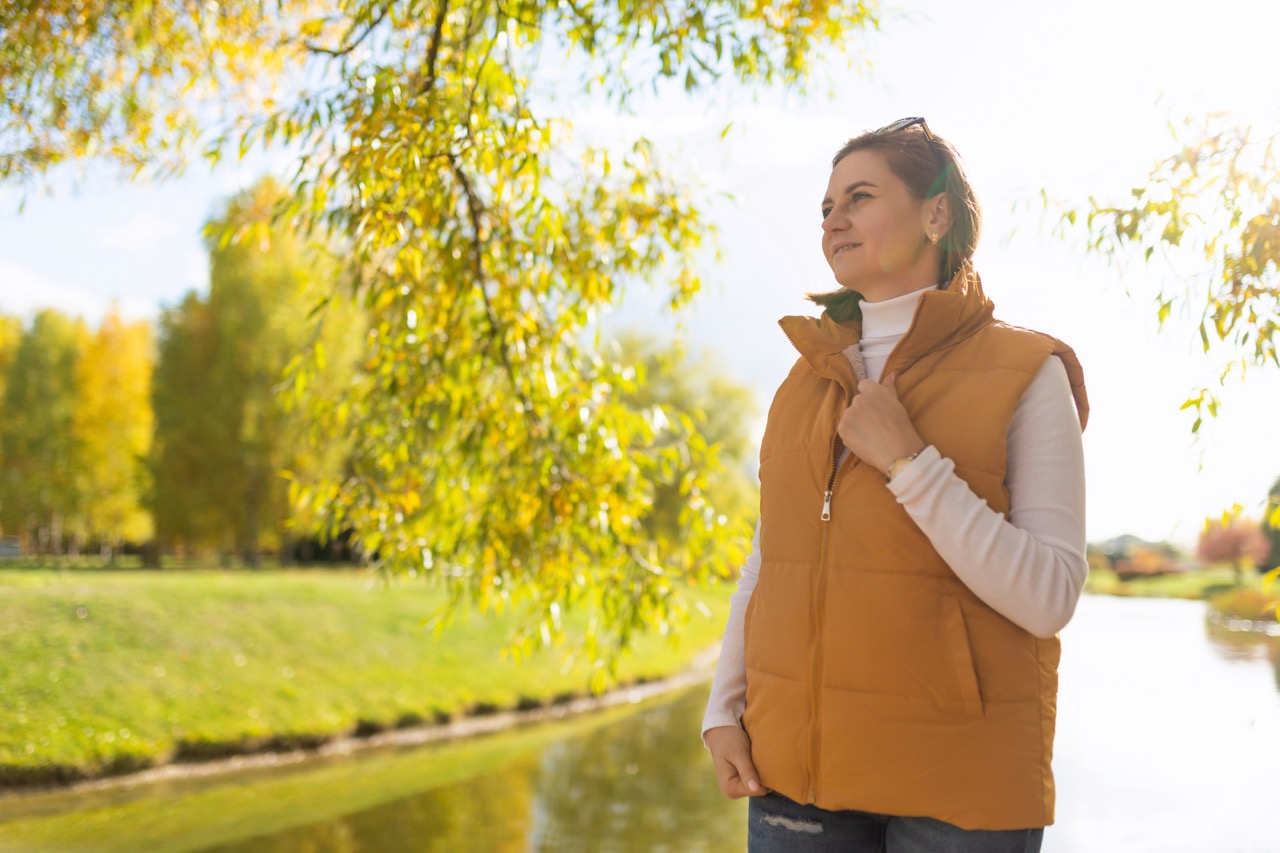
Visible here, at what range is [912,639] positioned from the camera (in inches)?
53.3

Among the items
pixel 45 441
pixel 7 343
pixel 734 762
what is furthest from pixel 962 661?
pixel 7 343

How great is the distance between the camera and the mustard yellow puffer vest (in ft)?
4.35

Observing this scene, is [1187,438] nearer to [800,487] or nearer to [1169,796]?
[800,487]

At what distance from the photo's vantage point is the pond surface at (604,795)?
7.29 m

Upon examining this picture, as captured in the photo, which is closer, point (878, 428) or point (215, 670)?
point (878, 428)

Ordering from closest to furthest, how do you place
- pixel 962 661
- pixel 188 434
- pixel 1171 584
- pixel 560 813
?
pixel 962 661
pixel 560 813
pixel 188 434
pixel 1171 584

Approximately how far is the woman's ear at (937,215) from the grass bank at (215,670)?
6381 mm

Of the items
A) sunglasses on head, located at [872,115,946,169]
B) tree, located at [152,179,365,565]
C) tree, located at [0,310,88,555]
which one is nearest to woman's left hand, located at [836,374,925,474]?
sunglasses on head, located at [872,115,946,169]

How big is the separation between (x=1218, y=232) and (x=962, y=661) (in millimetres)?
2693

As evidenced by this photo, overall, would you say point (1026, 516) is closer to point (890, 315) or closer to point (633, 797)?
point (890, 315)

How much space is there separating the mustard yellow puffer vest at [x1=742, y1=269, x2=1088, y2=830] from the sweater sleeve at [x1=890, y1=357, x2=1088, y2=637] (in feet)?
0.11

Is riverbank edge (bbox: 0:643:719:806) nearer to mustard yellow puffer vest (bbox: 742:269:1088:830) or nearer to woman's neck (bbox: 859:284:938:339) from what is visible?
mustard yellow puffer vest (bbox: 742:269:1088:830)

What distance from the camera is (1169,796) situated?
313 inches

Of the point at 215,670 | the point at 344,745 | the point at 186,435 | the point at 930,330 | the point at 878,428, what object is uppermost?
the point at 186,435
